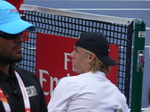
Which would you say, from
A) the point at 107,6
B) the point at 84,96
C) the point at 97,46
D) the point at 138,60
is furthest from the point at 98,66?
the point at 107,6

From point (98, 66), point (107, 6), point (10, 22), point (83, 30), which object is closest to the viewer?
point (10, 22)

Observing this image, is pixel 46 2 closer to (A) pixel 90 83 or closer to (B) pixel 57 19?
(B) pixel 57 19

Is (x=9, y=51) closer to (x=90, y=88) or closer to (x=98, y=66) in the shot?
(x=90, y=88)

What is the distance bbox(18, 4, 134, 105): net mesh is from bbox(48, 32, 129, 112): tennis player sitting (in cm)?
168

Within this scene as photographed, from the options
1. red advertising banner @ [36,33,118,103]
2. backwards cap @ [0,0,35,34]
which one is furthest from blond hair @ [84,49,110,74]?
red advertising banner @ [36,33,118,103]

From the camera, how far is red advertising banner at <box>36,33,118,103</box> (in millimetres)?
6090

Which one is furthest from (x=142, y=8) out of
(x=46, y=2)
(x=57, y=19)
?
(x=57, y=19)

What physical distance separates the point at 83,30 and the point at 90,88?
8.00 feet

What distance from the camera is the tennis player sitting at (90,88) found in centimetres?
372

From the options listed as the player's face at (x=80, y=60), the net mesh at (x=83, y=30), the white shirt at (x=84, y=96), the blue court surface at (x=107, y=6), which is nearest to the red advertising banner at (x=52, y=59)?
the net mesh at (x=83, y=30)

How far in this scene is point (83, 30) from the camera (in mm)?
6117

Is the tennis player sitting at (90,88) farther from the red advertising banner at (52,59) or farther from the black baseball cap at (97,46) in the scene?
the red advertising banner at (52,59)

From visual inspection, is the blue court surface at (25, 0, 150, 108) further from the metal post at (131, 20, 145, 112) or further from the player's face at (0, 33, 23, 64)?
the player's face at (0, 33, 23, 64)

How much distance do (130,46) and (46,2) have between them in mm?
16351
